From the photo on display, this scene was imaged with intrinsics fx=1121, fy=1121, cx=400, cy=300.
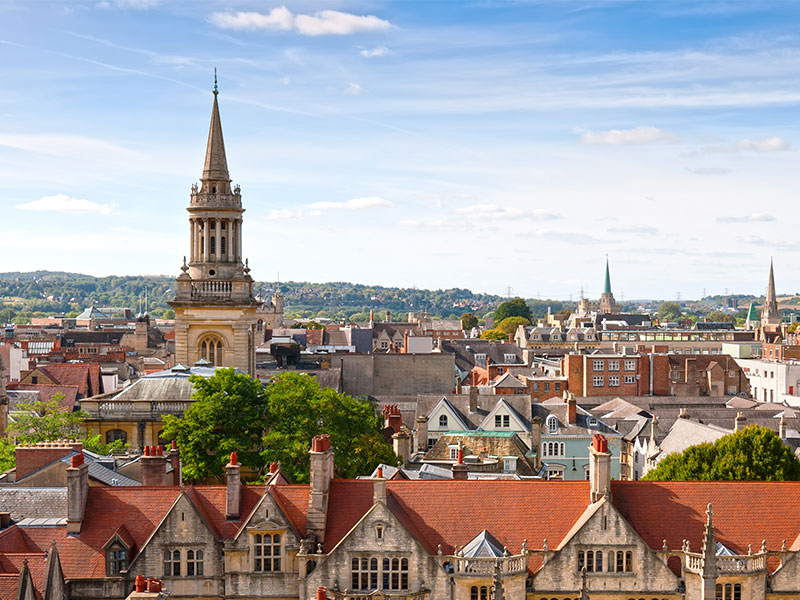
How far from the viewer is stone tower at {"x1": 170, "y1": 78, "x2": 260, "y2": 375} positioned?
8644 centimetres

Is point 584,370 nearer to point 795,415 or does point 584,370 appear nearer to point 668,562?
point 795,415

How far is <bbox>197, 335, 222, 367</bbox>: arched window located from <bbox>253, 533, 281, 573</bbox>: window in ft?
148

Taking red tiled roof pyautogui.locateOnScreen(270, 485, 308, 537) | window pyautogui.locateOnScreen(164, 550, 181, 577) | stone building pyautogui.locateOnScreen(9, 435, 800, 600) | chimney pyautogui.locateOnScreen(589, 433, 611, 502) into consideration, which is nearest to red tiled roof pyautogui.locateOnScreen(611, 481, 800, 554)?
stone building pyautogui.locateOnScreen(9, 435, 800, 600)

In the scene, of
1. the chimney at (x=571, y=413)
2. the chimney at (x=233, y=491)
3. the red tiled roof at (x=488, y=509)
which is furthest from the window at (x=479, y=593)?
the chimney at (x=571, y=413)

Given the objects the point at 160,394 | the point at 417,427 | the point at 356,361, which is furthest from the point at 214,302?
the point at 356,361

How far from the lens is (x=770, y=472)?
205ft

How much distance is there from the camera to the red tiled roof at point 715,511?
143ft

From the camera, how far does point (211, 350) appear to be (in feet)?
286

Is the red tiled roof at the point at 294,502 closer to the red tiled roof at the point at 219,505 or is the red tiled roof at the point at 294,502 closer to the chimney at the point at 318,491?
the chimney at the point at 318,491

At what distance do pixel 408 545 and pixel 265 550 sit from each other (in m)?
5.47

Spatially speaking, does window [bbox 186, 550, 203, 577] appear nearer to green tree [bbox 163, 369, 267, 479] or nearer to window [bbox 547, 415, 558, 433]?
green tree [bbox 163, 369, 267, 479]

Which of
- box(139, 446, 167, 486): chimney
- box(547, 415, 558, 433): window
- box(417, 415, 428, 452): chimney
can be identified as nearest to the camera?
box(139, 446, 167, 486): chimney

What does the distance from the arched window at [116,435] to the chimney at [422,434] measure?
918 inches

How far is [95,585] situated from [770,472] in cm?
3785
